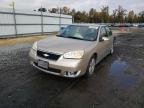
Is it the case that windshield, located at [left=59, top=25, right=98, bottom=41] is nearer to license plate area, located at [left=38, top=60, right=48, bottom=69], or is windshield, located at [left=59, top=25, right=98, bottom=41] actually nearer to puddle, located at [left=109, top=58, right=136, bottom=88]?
puddle, located at [left=109, top=58, right=136, bottom=88]

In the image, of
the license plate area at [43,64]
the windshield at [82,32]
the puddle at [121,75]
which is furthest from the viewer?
the windshield at [82,32]

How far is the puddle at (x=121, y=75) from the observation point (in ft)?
14.8

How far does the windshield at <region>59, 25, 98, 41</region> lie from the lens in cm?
533

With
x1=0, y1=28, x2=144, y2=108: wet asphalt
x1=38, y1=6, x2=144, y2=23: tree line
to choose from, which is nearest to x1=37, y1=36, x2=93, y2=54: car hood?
x1=0, y1=28, x2=144, y2=108: wet asphalt

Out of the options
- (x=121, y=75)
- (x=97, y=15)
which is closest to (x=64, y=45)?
(x=121, y=75)

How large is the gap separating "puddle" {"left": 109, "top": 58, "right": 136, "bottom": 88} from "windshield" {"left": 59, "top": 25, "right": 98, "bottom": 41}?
139 centimetres

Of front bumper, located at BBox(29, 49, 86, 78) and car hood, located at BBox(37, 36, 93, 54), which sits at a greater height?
car hood, located at BBox(37, 36, 93, 54)

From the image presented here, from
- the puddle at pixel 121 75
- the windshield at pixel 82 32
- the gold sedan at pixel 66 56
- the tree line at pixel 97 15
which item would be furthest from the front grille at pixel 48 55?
the tree line at pixel 97 15

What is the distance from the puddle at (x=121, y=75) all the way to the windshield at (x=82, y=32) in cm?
139

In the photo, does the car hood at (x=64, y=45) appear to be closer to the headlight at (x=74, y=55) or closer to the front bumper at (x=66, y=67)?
the headlight at (x=74, y=55)

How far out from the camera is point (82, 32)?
219 inches

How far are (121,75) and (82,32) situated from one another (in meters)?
1.93

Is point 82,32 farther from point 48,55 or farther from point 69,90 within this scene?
point 69,90

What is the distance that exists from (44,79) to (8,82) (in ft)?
3.10
